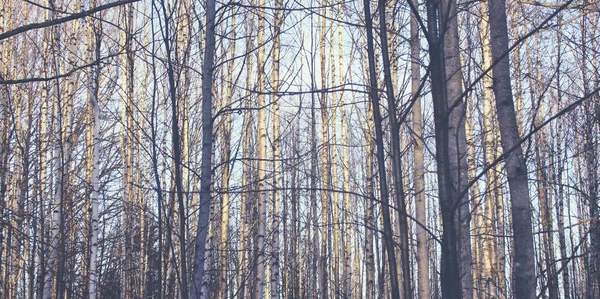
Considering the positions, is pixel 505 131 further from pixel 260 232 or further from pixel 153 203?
pixel 153 203

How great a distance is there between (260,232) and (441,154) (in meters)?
7.70

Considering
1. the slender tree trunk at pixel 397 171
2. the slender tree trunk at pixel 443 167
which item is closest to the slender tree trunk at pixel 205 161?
the slender tree trunk at pixel 397 171

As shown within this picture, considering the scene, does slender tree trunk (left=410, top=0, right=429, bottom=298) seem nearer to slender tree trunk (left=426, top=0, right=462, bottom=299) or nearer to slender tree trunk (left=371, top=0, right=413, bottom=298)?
slender tree trunk (left=371, top=0, right=413, bottom=298)

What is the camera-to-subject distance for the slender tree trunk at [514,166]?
364cm

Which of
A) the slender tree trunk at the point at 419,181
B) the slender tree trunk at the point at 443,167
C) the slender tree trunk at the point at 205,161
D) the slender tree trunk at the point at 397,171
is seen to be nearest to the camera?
the slender tree trunk at the point at 443,167

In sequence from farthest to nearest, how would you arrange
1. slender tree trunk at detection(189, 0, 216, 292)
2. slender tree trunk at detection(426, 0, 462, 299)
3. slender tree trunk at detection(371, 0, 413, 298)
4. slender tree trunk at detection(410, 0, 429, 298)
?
1. slender tree trunk at detection(410, 0, 429, 298)
2. slender tree trunk at detection(189, 0, 216, 292)
3. slender tree trunk at detection(371, 0, 413, 298)
4. slender tree trunk at detection(426, 0, 462, 299)

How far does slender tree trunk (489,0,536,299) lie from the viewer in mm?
3643

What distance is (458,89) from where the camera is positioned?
17.1 feet

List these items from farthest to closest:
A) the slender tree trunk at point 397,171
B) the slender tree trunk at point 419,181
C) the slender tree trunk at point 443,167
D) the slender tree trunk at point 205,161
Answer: the slender tree trunk at point 419,181 → the slender tree trunk at point 205,161 → the slender tree trunk at point 397,171 → the slender tree trunk at point 443,167

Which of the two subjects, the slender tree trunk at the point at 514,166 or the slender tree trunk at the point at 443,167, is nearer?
the slender tree trunk at the point at 443,167

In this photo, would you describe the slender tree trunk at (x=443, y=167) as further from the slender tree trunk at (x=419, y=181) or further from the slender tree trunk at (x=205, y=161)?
the slender tree trunk at (x=419, y=181)

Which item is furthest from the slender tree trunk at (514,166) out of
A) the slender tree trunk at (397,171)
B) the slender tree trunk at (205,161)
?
the slender tree trunk at (205,161)

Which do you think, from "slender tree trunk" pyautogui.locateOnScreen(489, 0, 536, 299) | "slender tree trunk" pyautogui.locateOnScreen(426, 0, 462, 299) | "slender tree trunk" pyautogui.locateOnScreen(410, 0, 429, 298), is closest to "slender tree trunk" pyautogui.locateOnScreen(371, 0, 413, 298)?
"slender tree trunk" pyautogui.locateOnScreen(426, 0, 462, 299)

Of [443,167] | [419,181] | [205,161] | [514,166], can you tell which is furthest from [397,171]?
[419,181]
